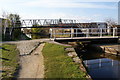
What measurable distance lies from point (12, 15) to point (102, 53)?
773 inches

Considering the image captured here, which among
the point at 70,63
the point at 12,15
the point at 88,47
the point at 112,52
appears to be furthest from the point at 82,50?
the point at 12,15

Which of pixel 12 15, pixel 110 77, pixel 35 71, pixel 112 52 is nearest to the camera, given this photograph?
pixel 35 71

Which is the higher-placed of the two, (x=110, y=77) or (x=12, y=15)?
(x=12, y=15)

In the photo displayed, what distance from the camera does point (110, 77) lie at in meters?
7.26

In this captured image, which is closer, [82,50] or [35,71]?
[35,71]

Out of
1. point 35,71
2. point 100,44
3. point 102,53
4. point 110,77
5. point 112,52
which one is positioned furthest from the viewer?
point 100,44

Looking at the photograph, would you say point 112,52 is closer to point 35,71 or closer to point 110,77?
point 110,77

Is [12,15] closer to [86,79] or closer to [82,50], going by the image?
[82,50]

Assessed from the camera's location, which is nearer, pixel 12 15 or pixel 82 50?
pixel 82 50

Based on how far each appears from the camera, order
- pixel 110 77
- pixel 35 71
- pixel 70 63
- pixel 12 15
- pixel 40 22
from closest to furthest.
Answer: pixel 35 71, pixel 70 63, pixel 110 77, pixel 12 15, pixel 40 22

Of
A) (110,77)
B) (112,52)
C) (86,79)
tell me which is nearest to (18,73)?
(86,79)

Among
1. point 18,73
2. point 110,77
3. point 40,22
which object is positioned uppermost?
point 40,22

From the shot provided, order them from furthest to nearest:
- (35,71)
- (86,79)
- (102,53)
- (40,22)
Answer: (40,22), (102,53), (35,71), (86,79)

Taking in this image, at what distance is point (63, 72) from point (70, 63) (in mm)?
979
